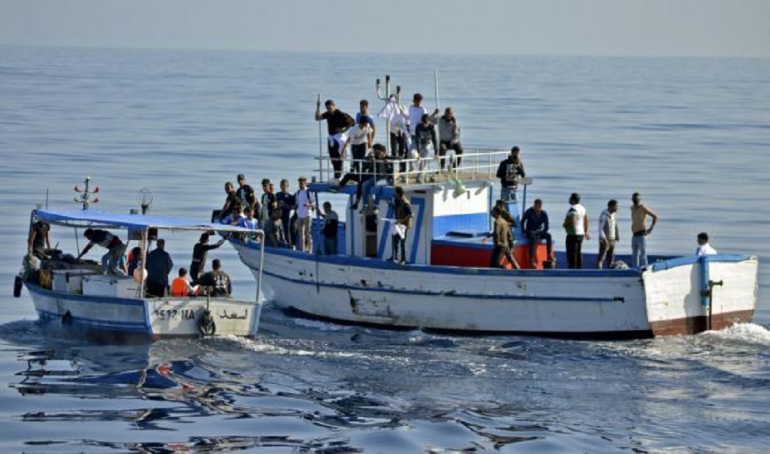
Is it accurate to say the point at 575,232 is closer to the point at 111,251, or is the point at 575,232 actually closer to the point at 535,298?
the point at 535,298

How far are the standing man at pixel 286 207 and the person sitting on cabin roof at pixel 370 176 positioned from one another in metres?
1.71

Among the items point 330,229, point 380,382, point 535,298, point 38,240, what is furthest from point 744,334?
point 38,240

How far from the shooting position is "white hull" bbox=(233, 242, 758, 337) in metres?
33.6

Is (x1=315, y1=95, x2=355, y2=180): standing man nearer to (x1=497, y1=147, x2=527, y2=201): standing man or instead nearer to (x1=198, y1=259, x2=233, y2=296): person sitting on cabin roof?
(x1=497, y1=147, x2=527, y2=201): standing man

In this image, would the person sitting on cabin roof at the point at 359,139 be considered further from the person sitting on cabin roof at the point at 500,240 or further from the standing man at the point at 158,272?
the standing man at the point at 158,272

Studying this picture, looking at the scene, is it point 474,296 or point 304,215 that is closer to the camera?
→ point 474,296

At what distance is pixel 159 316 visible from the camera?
1320 inches

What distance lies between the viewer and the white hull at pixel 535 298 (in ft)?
110

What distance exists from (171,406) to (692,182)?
137 feet

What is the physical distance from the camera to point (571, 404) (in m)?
28.7

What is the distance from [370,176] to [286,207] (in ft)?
9.26

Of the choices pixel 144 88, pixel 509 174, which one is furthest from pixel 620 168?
pixel 144 88

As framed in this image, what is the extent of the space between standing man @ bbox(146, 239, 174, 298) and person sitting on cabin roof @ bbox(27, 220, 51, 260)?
12.4 feet

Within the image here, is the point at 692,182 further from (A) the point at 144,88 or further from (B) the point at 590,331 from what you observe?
(A) the point at 144,88
